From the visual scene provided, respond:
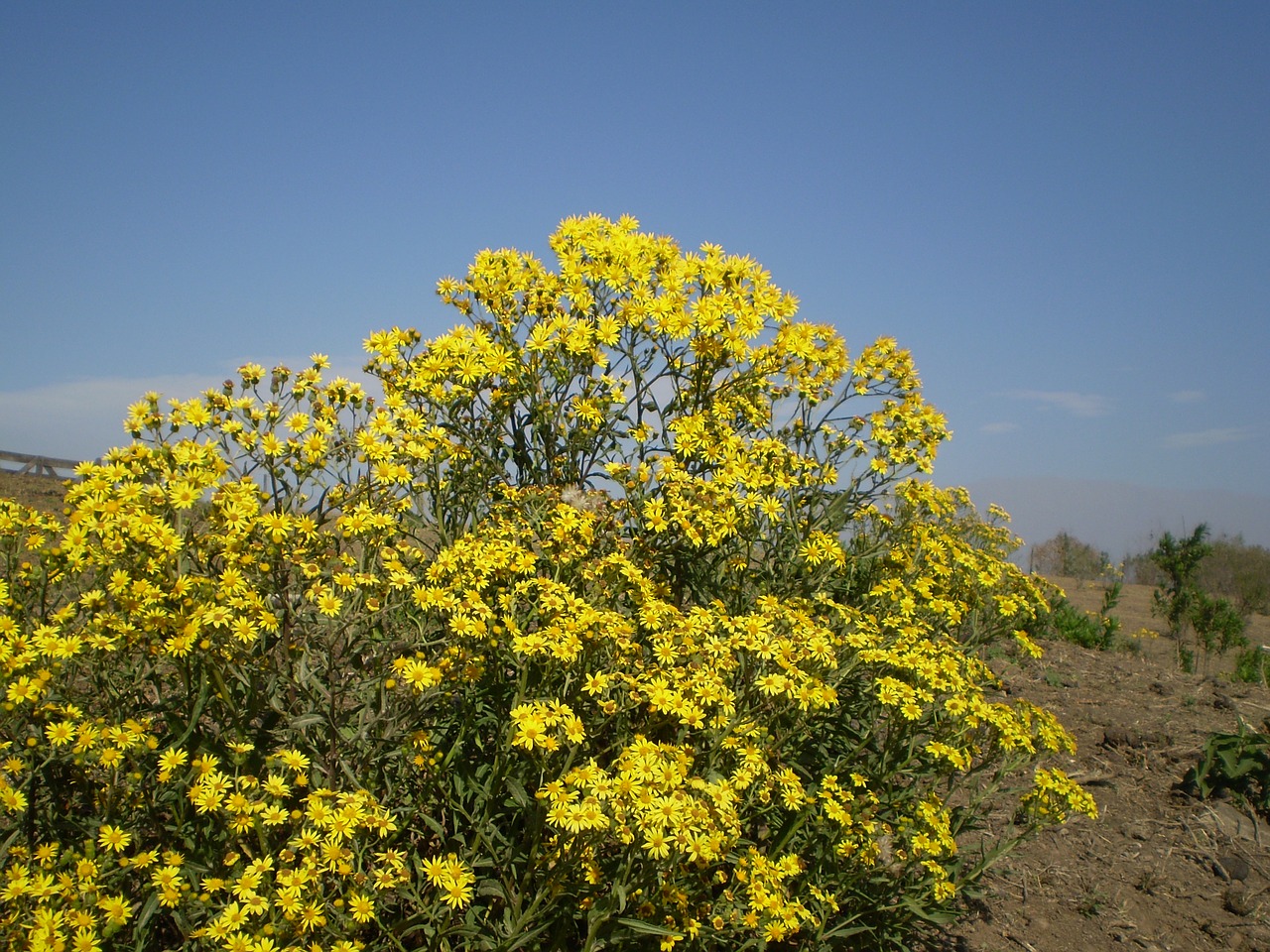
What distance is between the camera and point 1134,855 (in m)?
4.22

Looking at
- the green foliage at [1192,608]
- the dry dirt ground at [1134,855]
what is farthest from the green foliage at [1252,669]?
the dry dirt ground at [1134,855]

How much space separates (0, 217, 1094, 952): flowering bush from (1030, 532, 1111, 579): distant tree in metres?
16.3

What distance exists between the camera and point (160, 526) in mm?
2129

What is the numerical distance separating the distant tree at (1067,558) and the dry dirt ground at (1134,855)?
1213cm

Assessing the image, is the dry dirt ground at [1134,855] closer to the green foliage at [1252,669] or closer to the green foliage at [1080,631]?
the green foliage at [1252,669]

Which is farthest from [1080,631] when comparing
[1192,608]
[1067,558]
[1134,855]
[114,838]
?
[1067,558]

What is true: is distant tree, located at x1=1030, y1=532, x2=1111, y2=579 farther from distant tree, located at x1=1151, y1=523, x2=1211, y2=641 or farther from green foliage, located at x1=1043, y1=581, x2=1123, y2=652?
green foliage, located at x1=1043, y1=581, x2=1123, y2=652

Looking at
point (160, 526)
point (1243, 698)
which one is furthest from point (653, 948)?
point (1243, 698)

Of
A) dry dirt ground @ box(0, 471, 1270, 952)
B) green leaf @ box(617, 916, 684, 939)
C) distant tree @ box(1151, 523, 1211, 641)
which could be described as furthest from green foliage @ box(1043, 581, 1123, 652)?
green leaf @ box(617, 916, 684, 939)

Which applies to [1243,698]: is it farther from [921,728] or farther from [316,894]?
[316,894]

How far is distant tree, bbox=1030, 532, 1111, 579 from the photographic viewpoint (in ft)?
59.2

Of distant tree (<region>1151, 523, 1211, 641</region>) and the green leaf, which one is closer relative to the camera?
the green leaf

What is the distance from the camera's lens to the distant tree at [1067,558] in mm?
18031

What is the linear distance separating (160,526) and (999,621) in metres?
3.59
